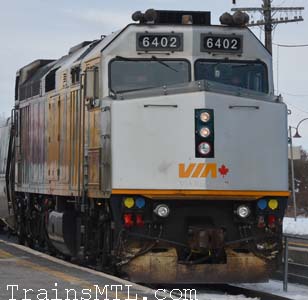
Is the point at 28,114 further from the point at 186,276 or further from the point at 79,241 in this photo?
the point at 186,276

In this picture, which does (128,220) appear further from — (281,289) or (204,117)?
(281,289)

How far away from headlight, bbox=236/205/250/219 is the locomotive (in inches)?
0.6

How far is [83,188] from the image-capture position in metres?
14.5

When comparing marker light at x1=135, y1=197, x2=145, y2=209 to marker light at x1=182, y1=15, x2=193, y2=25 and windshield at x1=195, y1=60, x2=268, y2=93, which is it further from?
marker light at x1=182, y1=15, x2=193, y2=25

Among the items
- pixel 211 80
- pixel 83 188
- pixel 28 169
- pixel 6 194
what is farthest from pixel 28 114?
pixel 211 80

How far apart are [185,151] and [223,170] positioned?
2.13 ft

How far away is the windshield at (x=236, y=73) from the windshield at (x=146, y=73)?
0.28 m

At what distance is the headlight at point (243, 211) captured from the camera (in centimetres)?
1312

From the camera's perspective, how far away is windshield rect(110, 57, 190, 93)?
13.4 meters

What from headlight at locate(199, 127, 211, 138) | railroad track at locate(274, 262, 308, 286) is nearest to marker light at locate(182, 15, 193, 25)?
headlight at locate(199, 127, 211, 138)

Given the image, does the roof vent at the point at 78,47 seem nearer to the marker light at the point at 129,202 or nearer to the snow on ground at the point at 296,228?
the marker light at the point at 129,202

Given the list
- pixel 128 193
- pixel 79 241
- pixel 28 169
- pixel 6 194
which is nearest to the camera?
pixel 128 193

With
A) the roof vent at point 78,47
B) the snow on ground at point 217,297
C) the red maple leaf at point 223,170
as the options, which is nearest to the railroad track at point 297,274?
the snow on ground at point 217,297

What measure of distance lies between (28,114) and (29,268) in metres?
6.78
